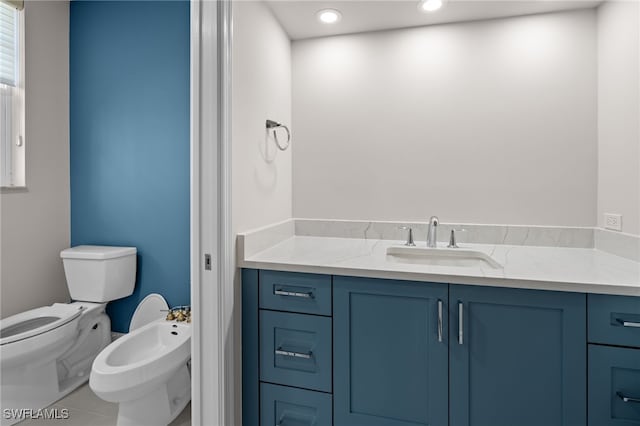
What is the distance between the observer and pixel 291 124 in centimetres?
222

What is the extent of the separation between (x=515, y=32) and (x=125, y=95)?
2.41m

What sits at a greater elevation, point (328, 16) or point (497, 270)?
point (328, 16)

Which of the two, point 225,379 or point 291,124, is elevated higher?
point 291,124

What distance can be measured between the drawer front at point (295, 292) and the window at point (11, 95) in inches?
72.9

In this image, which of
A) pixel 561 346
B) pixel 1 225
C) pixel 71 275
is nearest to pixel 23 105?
pixel 1 225

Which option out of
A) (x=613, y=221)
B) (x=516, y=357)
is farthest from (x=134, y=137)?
(x=613, y=221)

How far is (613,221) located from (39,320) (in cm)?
310

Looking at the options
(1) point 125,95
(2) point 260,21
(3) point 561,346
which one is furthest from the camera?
(1) point 125,95

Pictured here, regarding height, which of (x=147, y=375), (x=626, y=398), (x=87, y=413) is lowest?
(x=87, y=413)

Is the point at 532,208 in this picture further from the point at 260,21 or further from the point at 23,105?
the point at 23,105

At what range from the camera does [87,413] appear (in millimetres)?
1887

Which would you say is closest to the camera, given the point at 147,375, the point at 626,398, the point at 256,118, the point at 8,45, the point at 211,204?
the point at 626,398

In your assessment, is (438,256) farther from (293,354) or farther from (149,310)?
(149,310)

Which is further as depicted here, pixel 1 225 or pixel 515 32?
pixel 1 225
